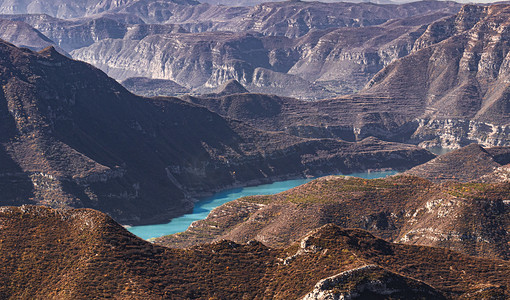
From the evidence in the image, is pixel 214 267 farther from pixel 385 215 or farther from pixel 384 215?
pixel 385 215

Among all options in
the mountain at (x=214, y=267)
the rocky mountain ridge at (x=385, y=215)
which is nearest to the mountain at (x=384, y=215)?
the rocky mountain ridge at (x=385, y=215)

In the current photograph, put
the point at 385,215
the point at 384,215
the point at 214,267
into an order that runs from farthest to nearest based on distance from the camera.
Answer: the point at 385,215 < the point at 384,215 < the point at 214,267

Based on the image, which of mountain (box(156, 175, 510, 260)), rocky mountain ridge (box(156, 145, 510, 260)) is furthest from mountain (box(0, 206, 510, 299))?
rocky mountain ridge (box(156, 145, 510, 260))

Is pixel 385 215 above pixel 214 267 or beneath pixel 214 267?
beneath

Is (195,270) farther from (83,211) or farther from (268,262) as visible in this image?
(83,211)

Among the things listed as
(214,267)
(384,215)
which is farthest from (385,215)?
(214,267)

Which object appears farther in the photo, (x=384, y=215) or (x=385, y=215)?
(x=385, y=215)
